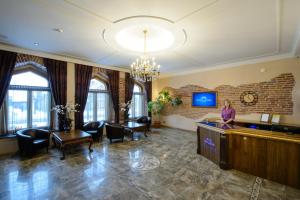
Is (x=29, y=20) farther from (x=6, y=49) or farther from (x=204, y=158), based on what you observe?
(x=204, y=158)

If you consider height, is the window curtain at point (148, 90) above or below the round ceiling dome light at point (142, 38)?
below

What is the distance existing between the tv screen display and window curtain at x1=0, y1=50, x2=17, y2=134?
6913 millimetres

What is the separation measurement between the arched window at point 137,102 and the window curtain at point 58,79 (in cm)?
342

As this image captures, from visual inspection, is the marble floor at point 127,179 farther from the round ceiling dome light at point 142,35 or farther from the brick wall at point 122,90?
the round ceiling dome light at point 142,35

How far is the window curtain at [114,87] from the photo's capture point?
6.78 metres

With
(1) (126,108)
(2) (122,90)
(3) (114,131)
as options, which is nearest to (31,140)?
(3) (114,131)

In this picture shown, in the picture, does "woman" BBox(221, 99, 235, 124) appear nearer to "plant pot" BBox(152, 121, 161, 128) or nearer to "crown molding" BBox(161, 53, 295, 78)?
"crown molding" BBox(161, 53, 295, 78)

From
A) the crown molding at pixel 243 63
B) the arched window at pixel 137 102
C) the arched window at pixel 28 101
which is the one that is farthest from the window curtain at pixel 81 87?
the crown molding at pixel 243 63

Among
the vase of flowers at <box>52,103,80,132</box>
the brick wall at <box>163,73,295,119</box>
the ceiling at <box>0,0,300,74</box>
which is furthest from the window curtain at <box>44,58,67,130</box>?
the brick wall at <box>163,73,295,119</box>

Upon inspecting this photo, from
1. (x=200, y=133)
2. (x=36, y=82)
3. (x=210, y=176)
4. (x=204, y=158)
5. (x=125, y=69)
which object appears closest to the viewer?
(x=210, y=176)

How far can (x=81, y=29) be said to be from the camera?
334cm

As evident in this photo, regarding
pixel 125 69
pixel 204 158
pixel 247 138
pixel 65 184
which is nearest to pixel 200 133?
pixel 204 158

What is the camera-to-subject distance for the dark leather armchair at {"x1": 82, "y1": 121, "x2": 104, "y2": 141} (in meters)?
5.59

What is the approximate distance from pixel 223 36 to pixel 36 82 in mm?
5926
